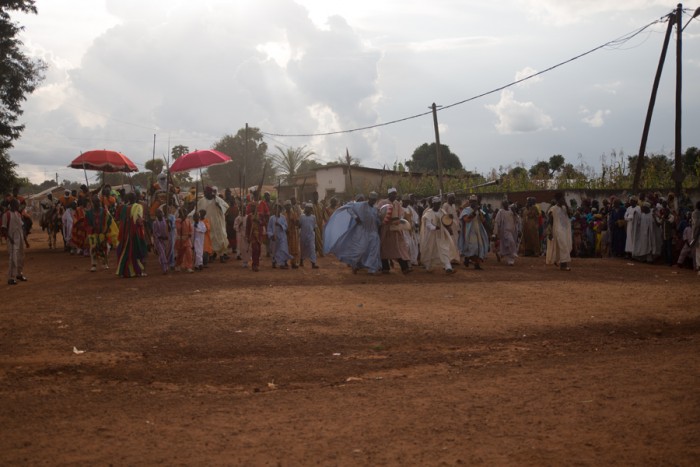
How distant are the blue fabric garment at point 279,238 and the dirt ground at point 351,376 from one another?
4.01m

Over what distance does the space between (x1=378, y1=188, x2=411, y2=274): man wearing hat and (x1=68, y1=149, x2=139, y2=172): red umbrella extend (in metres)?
8.98

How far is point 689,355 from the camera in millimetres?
7328

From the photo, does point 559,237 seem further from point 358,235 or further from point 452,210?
point 358,235

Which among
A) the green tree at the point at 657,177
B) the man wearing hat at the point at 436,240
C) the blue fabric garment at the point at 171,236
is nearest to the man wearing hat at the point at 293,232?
the blue fabric garment at the point at 171,236

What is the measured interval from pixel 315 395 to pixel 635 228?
15.6m

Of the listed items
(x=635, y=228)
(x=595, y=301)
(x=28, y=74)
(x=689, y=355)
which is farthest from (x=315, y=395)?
(x=28, y=74)

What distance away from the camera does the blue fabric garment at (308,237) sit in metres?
17.2

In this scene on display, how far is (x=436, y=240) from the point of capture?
51.6ft

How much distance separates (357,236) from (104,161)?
28.3 ft

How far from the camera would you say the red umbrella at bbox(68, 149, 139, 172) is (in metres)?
19.7

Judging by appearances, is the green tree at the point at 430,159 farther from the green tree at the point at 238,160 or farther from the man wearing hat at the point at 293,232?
the man wearing hat at the point at 293,232

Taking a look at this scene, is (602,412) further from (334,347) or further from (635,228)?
(635,228)

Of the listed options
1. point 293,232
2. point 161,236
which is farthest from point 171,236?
point 293,232

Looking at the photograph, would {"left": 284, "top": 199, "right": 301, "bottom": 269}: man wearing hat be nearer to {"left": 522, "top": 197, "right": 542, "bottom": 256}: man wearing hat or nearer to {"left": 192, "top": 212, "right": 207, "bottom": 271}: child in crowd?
{"left": 192, "top": 212, "right": 207, "bottom": 271}: child in crowd
